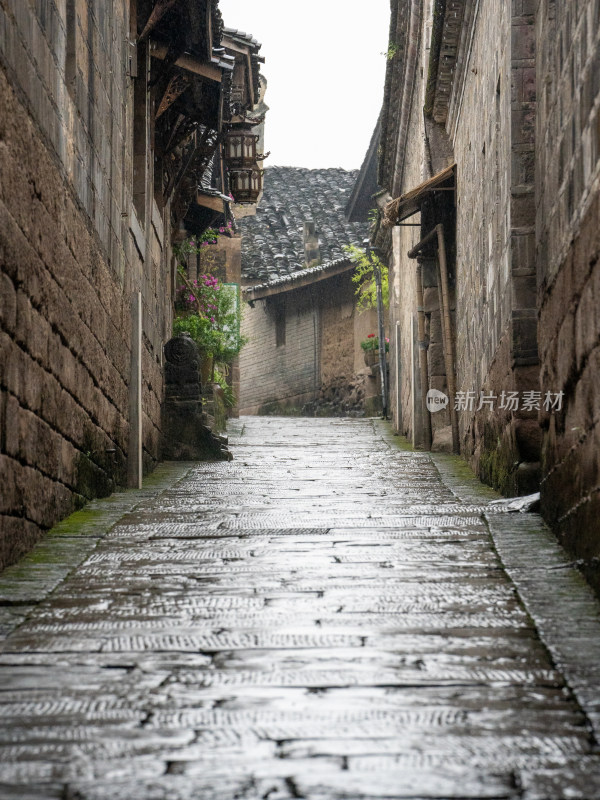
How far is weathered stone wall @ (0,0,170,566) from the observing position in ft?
15.9

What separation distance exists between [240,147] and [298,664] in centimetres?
1461

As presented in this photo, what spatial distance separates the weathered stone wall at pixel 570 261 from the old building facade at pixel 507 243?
1 centimetres

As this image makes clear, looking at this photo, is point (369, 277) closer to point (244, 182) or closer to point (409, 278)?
point (244, 182)

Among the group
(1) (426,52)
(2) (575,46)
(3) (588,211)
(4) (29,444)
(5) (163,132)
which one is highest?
(1) (426,52)

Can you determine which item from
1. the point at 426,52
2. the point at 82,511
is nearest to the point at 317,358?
the point at 426,52

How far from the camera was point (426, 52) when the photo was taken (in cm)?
1427

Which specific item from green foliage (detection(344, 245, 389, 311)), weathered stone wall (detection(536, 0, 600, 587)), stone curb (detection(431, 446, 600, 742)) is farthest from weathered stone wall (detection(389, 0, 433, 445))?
stone curb (detection(431, 446, 600, 742))

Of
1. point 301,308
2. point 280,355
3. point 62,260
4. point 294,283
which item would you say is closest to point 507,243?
point 62,260

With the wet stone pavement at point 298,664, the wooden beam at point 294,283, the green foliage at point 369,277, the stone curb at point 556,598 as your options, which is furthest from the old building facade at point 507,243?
the wooden beam at point 294,283

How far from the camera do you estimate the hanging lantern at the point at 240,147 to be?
17.1 metres

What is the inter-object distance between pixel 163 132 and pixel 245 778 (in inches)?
459

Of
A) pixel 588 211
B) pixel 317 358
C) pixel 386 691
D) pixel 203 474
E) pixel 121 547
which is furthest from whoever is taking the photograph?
pixel 317 358

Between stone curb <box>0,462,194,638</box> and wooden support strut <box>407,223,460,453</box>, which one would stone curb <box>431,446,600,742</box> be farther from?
wooden support strut <box>407,223,460,453</box>

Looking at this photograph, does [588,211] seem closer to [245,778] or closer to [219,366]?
[245,778]
